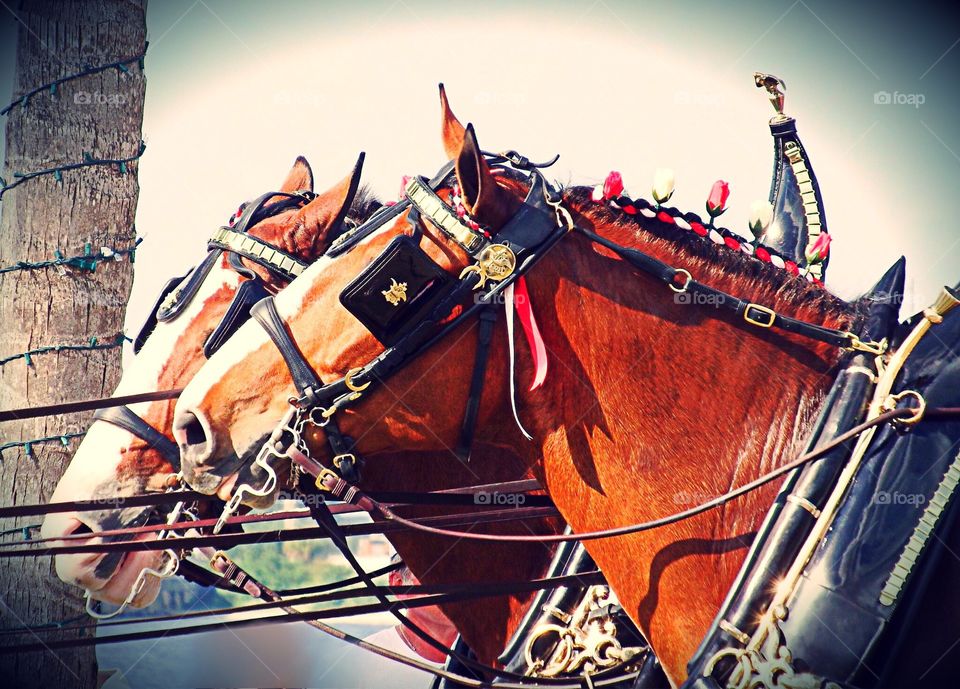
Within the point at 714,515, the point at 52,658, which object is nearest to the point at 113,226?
the point at 52,658

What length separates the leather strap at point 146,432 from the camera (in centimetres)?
349

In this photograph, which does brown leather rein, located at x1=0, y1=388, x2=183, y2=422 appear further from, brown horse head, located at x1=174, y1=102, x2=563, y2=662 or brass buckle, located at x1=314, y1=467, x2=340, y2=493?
brass buckle, located at x1=314, y1=467, x2=340, y2=493

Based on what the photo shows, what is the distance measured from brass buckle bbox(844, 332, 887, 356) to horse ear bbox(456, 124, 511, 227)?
46.0 inches

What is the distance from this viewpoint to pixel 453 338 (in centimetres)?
275

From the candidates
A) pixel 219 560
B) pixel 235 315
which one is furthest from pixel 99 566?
pixel 235 315

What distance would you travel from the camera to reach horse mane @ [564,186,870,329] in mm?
2797

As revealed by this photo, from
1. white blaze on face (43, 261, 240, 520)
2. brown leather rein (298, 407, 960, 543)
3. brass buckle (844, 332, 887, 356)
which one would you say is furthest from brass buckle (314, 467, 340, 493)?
brass buckle (844, 332, 887, 356)

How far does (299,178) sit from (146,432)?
2.10m

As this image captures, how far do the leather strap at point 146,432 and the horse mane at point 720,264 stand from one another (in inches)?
78.1

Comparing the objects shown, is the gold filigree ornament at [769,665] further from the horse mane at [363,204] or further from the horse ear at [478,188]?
the horse mane at [363,204]

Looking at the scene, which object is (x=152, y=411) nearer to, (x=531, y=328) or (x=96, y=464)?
(x=96, y=464)

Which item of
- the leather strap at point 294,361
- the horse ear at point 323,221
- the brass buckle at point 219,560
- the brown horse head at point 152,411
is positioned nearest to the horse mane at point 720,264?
the leather strap at point 294,361

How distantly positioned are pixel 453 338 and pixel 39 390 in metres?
2.62

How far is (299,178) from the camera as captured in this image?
199 inches
